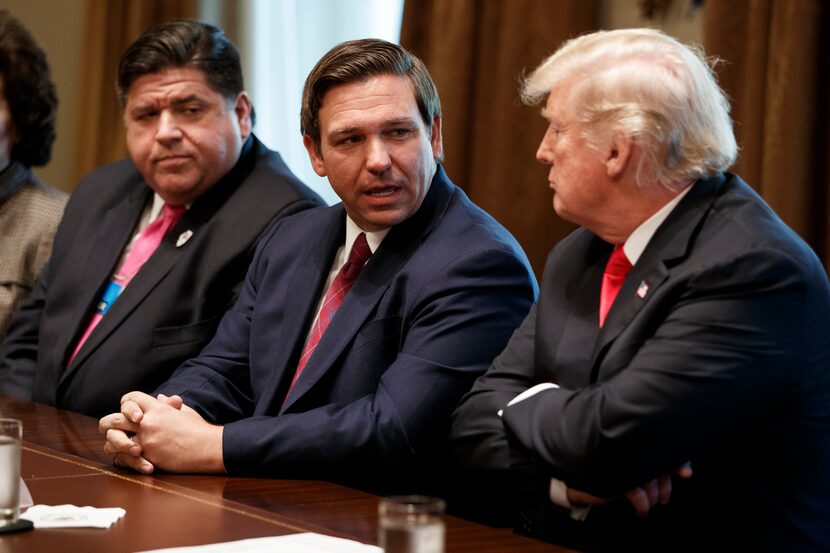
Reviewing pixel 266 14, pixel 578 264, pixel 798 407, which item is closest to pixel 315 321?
pixel 578 264

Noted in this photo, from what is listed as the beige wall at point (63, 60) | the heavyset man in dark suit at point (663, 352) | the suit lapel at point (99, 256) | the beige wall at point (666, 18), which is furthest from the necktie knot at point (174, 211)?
the beige wall at point (63, 60)

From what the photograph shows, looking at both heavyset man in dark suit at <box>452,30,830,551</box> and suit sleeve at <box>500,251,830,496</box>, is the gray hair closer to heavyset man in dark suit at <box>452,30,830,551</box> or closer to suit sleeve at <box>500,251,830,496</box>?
heavyset man in dark suit at <box>452,30,830,551</box>

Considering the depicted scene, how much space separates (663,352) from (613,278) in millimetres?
357

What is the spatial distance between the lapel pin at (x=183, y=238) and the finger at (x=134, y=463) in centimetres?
120

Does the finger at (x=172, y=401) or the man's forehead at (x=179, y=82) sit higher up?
the man's forehead at (x=179, y=82)

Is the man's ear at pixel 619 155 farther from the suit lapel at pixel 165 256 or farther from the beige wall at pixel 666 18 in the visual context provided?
the suit lapel at pixel 165 256

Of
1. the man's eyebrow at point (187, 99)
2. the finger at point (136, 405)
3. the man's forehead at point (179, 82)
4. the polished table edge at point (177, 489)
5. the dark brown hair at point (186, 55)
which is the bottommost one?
the polished table edge at point (177, 489)

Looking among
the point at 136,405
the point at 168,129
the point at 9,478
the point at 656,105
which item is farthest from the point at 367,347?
the point at 168,129

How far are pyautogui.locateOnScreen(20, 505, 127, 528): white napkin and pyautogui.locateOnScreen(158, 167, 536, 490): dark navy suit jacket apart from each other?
469 millimetres

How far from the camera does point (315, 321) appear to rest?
2.81 metres

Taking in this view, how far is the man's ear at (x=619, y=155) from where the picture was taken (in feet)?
7.08

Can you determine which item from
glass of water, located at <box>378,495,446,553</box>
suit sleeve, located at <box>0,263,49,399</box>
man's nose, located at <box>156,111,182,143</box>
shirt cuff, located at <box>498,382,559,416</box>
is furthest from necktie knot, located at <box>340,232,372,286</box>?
glass of water, located at <box>378,495,446,553</box>

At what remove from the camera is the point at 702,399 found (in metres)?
1.93

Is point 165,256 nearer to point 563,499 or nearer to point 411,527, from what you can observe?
point 563,499
